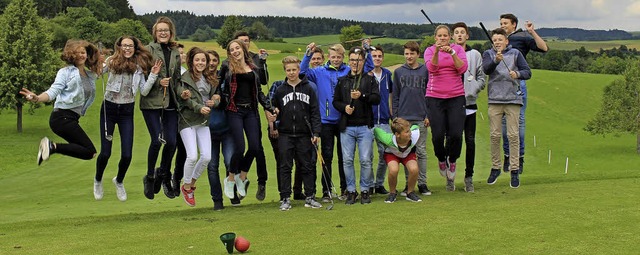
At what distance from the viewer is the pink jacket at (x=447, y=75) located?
11.2 meters

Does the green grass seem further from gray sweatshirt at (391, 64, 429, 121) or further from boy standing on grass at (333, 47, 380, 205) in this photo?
gray sweatshirt at (391, 64, 429, 121)

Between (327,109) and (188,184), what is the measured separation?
8.36 feet

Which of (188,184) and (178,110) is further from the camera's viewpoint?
(188,184)

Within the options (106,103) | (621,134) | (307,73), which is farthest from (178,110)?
(621,134)

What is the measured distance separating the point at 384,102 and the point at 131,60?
13.6ft

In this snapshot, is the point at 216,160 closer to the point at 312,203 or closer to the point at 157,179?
the point at 157,179

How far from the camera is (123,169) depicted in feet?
36.6

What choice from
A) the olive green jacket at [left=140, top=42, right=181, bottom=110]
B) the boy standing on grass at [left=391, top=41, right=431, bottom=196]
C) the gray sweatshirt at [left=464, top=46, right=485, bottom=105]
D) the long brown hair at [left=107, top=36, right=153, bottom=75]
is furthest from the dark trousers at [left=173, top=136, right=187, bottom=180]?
the gray sweatshirt at [left=464, top=46, right=485, bottom=105]

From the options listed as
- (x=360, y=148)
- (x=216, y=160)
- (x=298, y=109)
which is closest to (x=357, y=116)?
(x=360, y=148)

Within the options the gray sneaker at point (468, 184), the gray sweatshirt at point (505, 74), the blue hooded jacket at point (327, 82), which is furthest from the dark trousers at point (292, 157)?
the gray sweatshirt at point (505, 74)

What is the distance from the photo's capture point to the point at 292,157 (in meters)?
11.1

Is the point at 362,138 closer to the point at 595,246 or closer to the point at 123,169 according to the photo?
the point at 123,169

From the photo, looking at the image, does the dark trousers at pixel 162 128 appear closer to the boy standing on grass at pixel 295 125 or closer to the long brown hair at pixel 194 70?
the long brown hair at pixel 194 70

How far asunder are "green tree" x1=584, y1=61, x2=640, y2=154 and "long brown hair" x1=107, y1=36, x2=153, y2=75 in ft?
154
